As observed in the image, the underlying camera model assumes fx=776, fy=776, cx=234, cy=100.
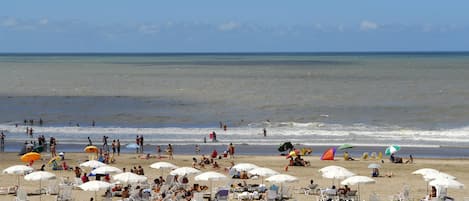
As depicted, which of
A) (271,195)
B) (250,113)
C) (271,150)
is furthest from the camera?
(250,113)

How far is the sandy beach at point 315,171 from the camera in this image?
26797 mm

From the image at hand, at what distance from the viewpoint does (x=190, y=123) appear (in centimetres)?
5706

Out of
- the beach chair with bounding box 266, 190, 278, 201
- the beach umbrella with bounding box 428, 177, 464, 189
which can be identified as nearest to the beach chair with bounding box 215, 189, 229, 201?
the beach chair with bounding box 266, 190, 278, 201

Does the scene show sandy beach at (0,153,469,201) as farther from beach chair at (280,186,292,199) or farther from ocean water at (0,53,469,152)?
ocean water at (0,53,469,152)

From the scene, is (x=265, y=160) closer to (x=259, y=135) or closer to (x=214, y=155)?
(x=214, y=155)

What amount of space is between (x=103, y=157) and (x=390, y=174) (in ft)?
43.0

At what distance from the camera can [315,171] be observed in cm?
3253

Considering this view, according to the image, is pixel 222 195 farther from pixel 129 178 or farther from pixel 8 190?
pixel 8 190

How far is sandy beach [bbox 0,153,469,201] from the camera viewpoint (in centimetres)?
2680

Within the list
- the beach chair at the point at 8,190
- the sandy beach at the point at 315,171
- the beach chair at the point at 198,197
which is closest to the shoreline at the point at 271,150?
the sandy beach at the point at 315,171

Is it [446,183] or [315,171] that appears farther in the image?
[315,171]

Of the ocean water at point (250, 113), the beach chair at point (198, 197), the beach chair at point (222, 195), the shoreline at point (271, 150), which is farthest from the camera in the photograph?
the ocean water at point (250, 113)

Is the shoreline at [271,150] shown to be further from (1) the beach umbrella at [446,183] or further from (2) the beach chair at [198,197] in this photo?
(2) the beach chair at [198,197]

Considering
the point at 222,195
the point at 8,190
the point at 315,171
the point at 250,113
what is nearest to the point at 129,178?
the point at 222,195
